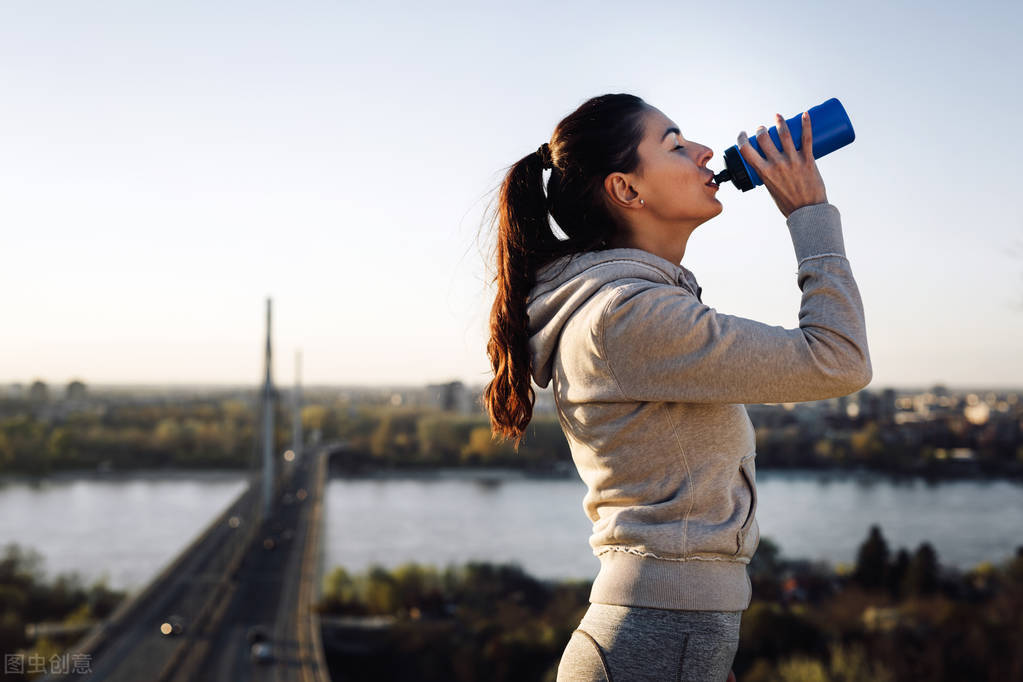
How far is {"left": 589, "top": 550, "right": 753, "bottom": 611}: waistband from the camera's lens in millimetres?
609

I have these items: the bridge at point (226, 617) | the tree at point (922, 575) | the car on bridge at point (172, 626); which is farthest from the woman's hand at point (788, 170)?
the tree at point (922, 575)

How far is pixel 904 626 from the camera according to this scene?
927 centimetres

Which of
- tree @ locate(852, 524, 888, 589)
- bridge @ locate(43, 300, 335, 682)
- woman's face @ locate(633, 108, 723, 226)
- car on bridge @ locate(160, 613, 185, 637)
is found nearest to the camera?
woman's face @ locate(633, 108, 723, 226)

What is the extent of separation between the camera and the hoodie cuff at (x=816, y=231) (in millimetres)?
646

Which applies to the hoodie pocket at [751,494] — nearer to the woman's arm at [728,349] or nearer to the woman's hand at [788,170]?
the woman's arm at [728,349]

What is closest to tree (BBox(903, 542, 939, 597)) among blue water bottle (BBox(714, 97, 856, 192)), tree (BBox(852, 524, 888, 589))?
tree (BBox(852, 524, 888, 589))

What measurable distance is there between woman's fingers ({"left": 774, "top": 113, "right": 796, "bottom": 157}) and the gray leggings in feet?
1.23

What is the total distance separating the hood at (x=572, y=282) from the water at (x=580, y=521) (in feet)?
40.1

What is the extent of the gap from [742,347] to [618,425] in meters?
0.11

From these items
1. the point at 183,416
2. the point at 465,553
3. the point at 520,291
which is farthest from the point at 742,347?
the point at 183,416

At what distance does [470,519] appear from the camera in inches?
698

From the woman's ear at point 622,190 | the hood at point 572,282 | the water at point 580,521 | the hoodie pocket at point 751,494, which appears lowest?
the water at point 580,521

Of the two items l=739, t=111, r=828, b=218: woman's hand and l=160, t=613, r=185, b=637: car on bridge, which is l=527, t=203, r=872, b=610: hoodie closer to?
l=739, t=111, r=828, b=218: woman's hand

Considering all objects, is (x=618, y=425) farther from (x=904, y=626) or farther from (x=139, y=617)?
(x=904, y=626)
